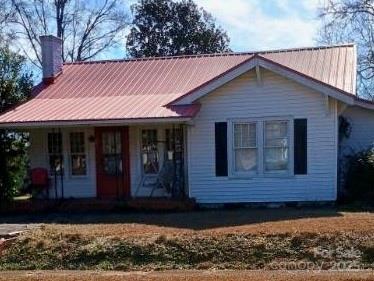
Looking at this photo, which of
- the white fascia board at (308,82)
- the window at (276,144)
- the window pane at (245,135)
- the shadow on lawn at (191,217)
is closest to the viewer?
the shadow on lawn at (191,217)

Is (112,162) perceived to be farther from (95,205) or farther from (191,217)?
(191,217)

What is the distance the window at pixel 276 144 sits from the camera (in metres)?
16.4

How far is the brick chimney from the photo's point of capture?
68.0 ft

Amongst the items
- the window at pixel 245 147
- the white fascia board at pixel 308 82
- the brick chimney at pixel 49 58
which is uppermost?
the brick chimney at pixel 49 58

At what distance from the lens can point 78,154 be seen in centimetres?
1864

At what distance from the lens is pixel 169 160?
17859mm

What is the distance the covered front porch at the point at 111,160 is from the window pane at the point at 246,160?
5.40 feet

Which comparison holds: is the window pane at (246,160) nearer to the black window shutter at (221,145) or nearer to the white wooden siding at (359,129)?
the black window shutter at (221,145)

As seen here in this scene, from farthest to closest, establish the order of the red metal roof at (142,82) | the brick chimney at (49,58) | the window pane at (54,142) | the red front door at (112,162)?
the brick chimney at (49,58) < the window pane at (54,142) < the red front door at (112,162) < the red metal roof at (142,82)

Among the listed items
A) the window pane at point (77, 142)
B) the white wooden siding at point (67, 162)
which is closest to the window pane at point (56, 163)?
the white wooden siding at point (67, 162)

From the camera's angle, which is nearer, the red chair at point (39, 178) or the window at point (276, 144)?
the window at point (276, 144)

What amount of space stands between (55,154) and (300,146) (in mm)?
7605

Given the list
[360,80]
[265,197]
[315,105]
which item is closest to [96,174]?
[265,197]

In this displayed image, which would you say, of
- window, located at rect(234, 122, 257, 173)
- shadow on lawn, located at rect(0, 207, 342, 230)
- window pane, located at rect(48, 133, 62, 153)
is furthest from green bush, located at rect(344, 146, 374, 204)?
window pane, located at rect(48, 133, 62, 153)
